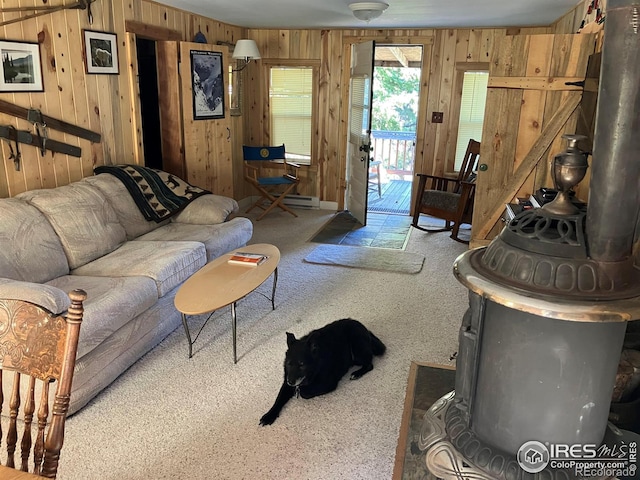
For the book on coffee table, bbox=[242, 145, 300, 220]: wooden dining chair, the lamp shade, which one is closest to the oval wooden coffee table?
the book on coffee table

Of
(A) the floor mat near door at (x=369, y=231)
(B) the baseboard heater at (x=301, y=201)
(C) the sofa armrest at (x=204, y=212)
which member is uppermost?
(C) the sofa armrest at (x=204, y=212)

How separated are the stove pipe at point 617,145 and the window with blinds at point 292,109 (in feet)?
16.7

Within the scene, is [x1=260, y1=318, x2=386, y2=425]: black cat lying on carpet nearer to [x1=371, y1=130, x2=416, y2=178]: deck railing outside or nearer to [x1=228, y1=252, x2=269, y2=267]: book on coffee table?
[x1=228, y1=252, x2=269, y2=267]: book on coffee table

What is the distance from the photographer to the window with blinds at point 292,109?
6.20m

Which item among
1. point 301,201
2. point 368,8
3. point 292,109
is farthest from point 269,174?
point 368,8

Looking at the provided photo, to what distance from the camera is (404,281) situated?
404 cm

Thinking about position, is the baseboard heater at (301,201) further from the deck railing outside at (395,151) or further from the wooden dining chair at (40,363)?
the wooden dining chair at (40,363)

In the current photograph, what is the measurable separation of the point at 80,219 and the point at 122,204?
20.5 inches

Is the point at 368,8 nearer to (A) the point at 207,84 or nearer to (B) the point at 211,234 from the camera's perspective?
(A) the point at 207,84

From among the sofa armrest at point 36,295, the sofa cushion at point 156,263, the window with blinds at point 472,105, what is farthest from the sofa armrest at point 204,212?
the window with blinds at point 472,105

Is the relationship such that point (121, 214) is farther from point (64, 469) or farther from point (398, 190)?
point (398, 190)

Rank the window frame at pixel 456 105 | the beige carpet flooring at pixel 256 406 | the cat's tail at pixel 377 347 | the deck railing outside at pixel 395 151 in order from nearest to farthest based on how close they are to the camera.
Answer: the beige carpet flooring at pixel 256 406, the cat's tail at pixel 377 347, the window frame at pixel 456 105, the deck railing outside at pixel 395 151

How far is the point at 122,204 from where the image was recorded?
3.62 m

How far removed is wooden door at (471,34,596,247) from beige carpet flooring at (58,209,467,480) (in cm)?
93
